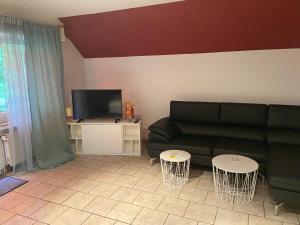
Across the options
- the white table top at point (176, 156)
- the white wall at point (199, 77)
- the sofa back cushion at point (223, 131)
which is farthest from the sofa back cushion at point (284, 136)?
the white table top at point (176, 156)

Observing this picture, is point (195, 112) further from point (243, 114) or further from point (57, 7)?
point (57, 7)

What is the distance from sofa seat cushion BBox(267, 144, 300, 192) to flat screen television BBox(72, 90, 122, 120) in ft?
7.86

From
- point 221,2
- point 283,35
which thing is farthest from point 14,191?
point 283,35

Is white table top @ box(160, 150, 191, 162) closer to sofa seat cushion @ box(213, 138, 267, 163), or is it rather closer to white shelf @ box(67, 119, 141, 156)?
sofa seat cushion @ box(213, 138, 267, 163)

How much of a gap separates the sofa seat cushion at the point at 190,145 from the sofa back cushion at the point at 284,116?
0.93 m

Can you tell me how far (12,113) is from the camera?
3109 mm

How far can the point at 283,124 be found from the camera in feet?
10.6

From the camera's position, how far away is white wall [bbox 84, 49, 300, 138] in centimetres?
349

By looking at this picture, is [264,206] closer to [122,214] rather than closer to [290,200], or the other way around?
[290,200]

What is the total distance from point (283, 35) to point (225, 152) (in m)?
1.83

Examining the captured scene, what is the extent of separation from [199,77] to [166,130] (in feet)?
4.03

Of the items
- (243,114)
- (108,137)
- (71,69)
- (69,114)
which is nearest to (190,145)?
(243,114)

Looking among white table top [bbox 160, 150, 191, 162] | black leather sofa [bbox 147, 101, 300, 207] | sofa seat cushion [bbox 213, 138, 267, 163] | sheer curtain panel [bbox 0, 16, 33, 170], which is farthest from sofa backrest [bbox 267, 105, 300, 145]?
sheer curtain panel [bbox 0, 16, 33, 170]

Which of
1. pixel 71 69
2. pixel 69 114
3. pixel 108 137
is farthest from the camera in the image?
pixel 71 69
